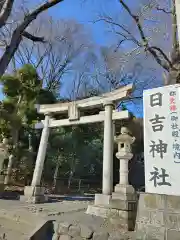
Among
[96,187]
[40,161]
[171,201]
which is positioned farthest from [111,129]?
[96,187]

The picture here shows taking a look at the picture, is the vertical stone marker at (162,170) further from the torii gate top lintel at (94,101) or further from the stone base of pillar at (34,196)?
the stone base of pillar at (34,196)

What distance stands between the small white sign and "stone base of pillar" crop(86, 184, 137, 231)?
7.48ft

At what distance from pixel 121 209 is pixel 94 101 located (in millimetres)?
4400

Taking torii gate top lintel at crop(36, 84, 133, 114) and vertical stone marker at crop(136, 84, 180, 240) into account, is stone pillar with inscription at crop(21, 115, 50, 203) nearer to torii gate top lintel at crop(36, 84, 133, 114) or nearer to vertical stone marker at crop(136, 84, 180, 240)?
torii gate top lintel at crop(36, 84, 133, 114)

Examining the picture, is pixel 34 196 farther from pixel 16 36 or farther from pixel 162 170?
pixel 16 36

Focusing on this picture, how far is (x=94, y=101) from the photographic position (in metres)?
9.08

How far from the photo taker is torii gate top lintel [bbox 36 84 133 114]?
8.12 meters

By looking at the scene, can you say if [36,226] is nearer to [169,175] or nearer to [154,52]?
[169,175]

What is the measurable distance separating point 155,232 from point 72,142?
1361 centimetres

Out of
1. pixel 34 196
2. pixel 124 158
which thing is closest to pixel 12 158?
pixel 34 196

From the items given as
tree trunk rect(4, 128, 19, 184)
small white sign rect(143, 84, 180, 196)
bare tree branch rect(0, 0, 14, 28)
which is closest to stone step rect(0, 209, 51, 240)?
small white sign rect(143, 84, 180, 196)

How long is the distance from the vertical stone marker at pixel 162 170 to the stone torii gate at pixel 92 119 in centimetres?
370

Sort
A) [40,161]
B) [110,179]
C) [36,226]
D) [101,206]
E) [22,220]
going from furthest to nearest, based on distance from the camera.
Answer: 1. [40,161]
2. [110,179]
3. [101,206]
4. [22,220]
5. [36,226]

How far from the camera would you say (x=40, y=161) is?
958 centimetres
